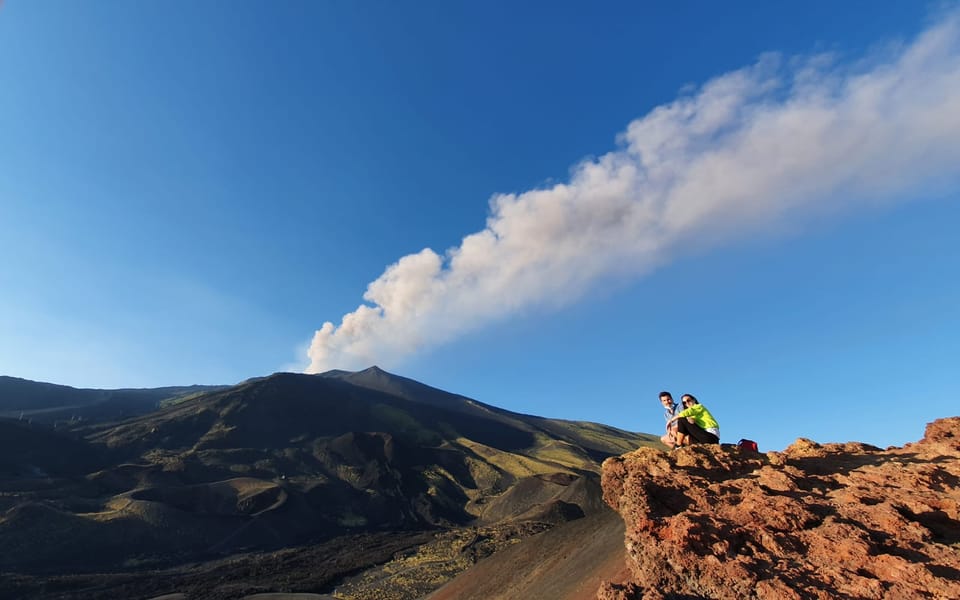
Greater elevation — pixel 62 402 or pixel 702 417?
pixel 62 402

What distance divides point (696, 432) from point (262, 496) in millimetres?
63902

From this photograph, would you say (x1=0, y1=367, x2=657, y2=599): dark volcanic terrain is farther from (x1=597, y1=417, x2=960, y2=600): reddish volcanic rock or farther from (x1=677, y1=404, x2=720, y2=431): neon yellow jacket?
(x1=597, y1=417, x2=960, y2=600): reddish volcanic rock

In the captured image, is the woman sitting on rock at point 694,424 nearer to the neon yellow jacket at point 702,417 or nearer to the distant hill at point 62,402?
the neon yellow jacket at point 702,417

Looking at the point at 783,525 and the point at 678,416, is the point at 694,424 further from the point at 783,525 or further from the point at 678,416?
the point at 783,525

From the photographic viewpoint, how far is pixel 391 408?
126 m

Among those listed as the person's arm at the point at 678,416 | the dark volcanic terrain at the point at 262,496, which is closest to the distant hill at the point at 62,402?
the dark volcanic terrain at the point at 262,496

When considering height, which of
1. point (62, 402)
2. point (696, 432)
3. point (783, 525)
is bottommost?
point (783, 525)

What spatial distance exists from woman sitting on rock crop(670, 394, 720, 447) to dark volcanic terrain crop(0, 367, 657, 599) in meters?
11.0

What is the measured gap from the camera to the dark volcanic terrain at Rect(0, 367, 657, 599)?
3912 centimetres

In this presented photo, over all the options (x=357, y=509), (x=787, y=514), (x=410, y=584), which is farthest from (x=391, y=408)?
(x=787, y=514)

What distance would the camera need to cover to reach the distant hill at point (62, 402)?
349 ft

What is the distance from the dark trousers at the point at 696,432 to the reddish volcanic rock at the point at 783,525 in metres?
0.37

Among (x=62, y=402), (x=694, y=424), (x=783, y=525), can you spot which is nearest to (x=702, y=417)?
(x=694, y=424)

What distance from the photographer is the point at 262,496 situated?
6100 centimetres
